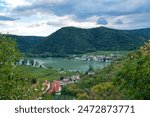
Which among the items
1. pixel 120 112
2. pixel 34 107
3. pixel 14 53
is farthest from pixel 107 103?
pixel 14 53

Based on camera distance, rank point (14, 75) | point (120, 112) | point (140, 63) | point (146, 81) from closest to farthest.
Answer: point (120, 112) < point (146, 81) < point (140, 63) < point (14, 75)

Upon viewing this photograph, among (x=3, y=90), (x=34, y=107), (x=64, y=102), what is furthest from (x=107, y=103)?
(x=3, y=90)

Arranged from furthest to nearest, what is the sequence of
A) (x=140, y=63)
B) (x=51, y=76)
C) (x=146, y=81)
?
(x=51, y=76) < (x=140, y=63) < (x=146, y=81)

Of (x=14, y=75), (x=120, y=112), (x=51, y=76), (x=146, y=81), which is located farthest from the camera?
(x=51, y=76)

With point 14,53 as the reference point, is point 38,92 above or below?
below

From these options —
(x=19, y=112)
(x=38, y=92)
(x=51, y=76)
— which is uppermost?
(x=19, y=112)

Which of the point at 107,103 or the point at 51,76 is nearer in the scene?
the point at 107,103

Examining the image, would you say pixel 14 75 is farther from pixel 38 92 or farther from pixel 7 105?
pixel 7 105

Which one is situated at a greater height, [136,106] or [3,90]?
[136,106]

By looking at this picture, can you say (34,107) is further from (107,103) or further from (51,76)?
(51,76)
